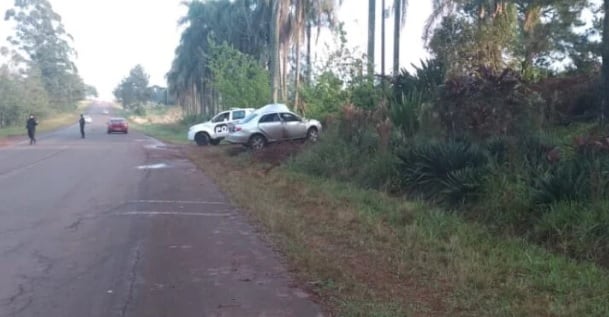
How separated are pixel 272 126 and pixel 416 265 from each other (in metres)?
18.3

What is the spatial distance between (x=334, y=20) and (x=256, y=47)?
16.7 meters

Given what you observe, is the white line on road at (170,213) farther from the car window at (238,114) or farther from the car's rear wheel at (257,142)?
the car window at (238,114)

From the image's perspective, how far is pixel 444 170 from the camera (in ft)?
40.3

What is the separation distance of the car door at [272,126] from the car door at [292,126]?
22 cm

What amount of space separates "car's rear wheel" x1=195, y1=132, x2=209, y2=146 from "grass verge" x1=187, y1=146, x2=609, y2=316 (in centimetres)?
2147

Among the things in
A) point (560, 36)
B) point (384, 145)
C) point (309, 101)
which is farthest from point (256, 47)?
point (384, 145)

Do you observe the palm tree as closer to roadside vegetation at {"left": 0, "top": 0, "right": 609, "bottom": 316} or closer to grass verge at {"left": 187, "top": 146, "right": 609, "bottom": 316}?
roadside vegetation at {"left": 0, "top": 0, "right": 609, "bottom": 316}

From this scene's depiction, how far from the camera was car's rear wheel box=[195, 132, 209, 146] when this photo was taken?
110 feet

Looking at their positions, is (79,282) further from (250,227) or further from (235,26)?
(235,26)

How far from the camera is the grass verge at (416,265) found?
6047 mm

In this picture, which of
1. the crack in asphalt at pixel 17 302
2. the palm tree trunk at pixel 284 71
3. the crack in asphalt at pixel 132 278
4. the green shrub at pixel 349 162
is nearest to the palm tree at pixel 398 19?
the palm tree trunk at pixel 284 71

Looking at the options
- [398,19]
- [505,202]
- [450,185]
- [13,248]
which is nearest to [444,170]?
[450,185]

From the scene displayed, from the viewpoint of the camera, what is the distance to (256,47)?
52531mm

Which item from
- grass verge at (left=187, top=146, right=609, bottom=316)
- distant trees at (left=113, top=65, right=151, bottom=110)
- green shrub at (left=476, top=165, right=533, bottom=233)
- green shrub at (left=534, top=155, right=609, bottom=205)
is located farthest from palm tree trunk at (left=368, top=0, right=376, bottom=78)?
distant trees at (left=113, top=65, right=151, bottom=110)
